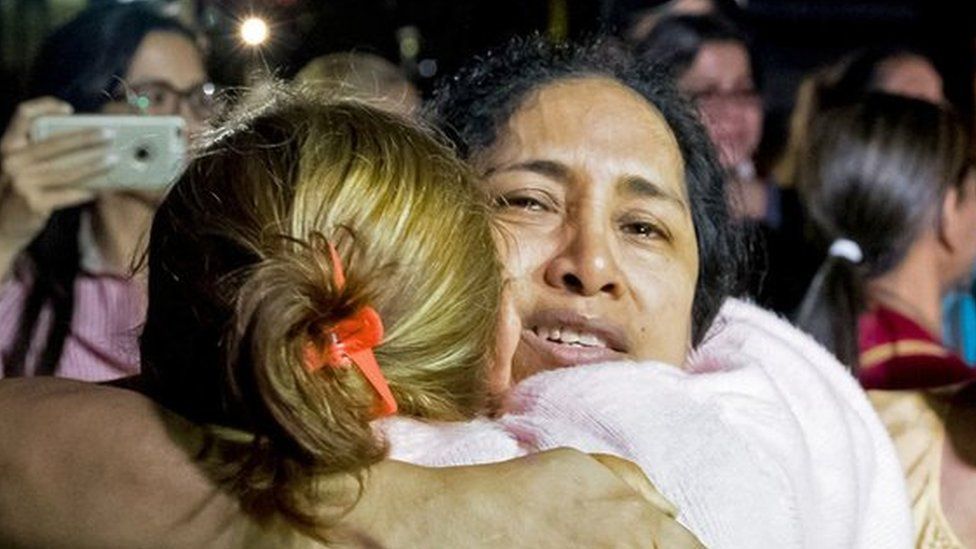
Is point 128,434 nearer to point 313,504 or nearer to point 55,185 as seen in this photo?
point 313,504

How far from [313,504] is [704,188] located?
83 cm

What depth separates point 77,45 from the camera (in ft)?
10.6

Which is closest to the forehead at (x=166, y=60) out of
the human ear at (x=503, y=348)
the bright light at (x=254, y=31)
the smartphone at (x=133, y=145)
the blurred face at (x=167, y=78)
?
the blurred face at (x=167, y=78)

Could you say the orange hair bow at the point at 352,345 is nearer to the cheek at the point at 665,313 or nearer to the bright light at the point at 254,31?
the cheek at the point at 665,313

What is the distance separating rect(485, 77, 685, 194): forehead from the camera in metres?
2.02

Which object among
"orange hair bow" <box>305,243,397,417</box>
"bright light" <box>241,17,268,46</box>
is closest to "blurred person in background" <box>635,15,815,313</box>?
"bright light" <box>241,17,268,46</box>

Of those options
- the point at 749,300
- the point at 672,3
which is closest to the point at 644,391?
the point at 749,300

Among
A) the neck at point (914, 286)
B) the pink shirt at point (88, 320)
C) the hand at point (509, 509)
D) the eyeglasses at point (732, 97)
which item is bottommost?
the neck at point (914, 286)

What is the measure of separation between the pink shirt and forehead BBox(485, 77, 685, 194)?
2.68 ft

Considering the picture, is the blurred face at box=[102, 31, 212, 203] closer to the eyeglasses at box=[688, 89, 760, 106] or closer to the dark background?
the dark background

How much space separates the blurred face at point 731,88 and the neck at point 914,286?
1.89ft

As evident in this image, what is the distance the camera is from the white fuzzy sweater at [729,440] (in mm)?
1686

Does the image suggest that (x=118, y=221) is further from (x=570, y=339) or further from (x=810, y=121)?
(x=810, y=121)

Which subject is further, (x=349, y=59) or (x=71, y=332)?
(x=349, y=59)
